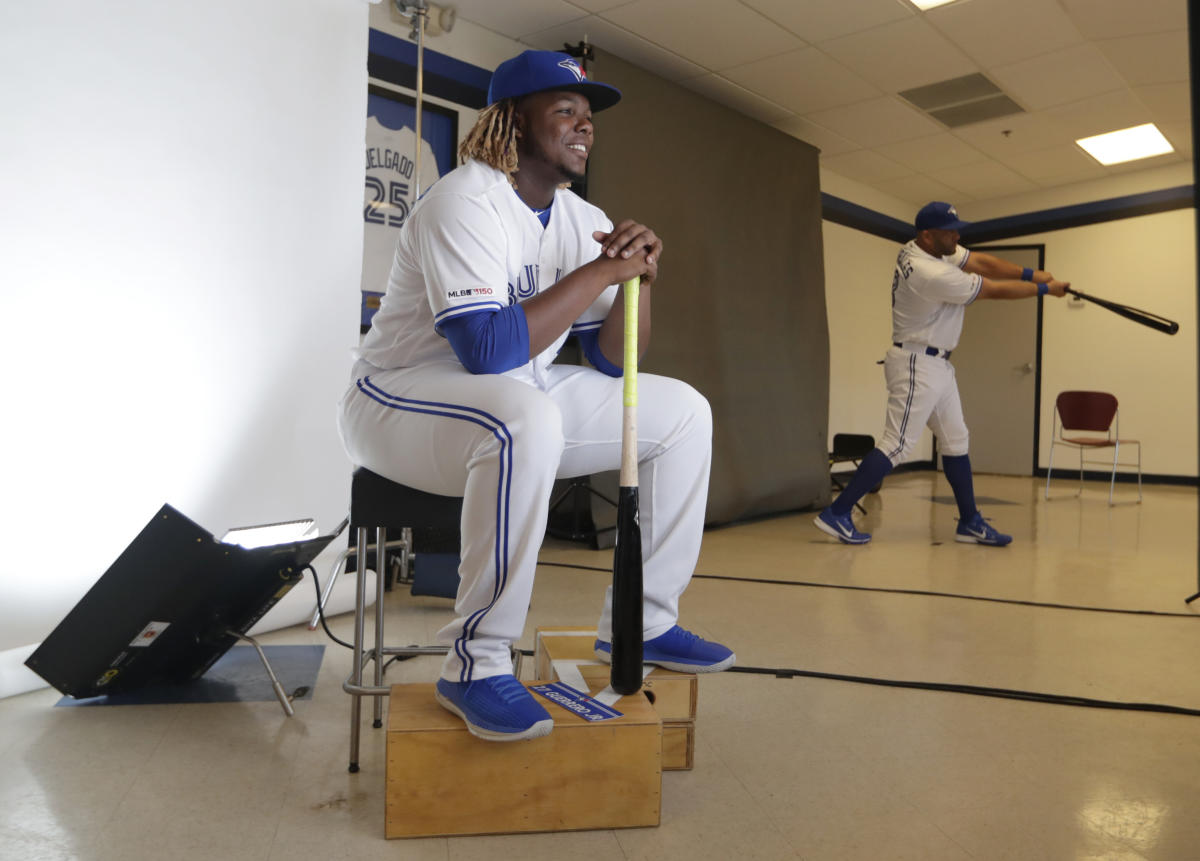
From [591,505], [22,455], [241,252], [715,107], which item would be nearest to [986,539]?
[591,505]

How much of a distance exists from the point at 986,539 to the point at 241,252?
11.9 ft

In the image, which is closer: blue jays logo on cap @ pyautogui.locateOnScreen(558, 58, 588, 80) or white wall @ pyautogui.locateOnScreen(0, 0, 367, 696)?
blue jays logo on cap @ pyautogui.locateOnScreen(558, 58, 588, 80)

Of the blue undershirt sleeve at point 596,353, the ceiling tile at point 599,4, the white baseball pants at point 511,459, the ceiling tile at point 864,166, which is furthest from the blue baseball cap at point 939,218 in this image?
the white baseball pants at point 511,459

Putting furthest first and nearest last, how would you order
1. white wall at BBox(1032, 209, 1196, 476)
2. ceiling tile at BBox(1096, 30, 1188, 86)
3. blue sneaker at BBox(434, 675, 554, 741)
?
white wall at BBox(1032, 209, 1196, 476) < ceiling tile at BBox(1096, 30, 1188, 86) < blue sneaker at BBox(434, 675, 554, 741)

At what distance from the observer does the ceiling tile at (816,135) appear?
5922mm

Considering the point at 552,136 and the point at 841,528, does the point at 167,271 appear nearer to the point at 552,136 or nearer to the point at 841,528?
the point at 552,136

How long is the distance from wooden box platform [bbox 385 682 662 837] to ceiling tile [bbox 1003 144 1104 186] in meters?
6.73

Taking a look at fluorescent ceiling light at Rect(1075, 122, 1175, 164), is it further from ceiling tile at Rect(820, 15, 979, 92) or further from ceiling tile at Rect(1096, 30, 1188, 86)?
ceiling tile at Rect(820, 15, 979, 92)

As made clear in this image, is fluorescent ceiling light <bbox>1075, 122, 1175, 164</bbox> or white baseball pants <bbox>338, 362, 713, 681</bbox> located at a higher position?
fluorescent ceiling light <bbox>1075, 122, 1175, 164</bbox>

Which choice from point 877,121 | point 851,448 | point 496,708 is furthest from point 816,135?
point 496,708

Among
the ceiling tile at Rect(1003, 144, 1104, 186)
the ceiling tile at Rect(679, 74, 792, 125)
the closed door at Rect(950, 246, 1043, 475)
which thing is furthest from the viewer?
the closed door at Rect(950, 246, 1043, 475)

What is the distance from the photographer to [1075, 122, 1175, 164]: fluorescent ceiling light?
630 centimetres

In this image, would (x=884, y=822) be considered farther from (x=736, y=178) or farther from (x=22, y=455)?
(x=736, y=178)

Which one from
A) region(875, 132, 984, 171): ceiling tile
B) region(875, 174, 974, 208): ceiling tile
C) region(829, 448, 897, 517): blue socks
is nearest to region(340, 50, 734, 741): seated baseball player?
region(829, 448, 897, 517): blue socks
